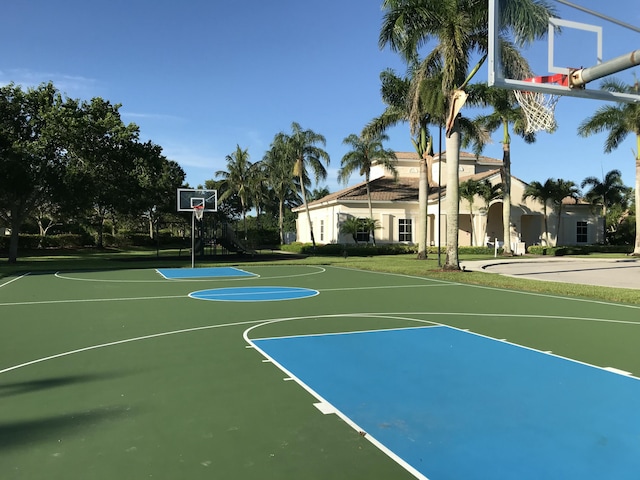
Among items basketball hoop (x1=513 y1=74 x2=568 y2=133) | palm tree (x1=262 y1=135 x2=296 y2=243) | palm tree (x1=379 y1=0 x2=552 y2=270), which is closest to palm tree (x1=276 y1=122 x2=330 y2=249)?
palm tree (x1=262 y1=135 x2=296 y2=243)

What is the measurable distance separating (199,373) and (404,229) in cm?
3542

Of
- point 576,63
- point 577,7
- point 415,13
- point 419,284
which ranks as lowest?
point 419,284

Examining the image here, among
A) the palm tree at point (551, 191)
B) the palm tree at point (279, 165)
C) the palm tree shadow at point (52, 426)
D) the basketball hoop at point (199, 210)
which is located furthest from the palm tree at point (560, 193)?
the palm tree shadow at point (52, 426)

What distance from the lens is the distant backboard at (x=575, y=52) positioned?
9.43 m

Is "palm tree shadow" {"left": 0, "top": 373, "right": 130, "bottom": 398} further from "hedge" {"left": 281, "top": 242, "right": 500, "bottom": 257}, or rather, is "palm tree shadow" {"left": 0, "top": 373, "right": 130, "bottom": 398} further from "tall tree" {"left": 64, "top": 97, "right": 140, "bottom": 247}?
"hedge" {"left": 281, "top": 242, "right": 500, "bottom": 257}

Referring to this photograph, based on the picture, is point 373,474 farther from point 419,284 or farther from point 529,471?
point 419,284

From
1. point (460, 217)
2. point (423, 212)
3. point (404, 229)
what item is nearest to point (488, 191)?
point (460, 217)

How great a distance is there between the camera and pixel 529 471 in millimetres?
3389

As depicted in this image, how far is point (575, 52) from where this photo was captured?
967cm

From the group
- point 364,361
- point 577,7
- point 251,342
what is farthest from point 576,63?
point 251,342

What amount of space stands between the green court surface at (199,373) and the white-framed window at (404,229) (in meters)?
26.4

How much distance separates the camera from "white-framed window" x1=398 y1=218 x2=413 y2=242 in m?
40.1

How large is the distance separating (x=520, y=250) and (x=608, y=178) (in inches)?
504

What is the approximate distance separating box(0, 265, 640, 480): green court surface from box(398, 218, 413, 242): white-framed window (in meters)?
26.4
